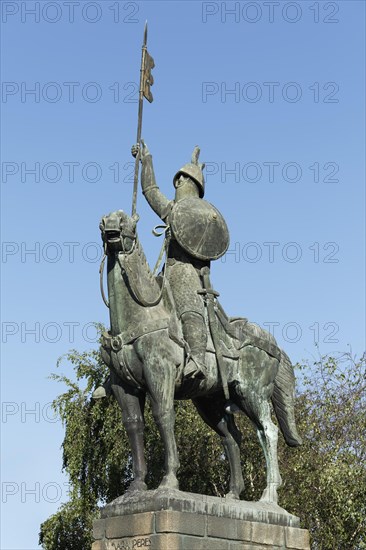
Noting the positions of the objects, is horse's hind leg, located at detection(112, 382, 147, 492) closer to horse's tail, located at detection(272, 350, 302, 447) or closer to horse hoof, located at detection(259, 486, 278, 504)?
horse hoof, located at detection(259, 486, 278, 504)

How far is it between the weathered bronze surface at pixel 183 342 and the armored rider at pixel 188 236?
13mm

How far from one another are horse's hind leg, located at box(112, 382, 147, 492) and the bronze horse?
12 mm

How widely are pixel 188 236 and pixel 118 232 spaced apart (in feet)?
4.05

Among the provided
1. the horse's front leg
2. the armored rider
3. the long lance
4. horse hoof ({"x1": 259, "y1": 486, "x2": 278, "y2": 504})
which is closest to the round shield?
the armored rider

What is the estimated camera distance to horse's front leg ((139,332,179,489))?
11336mm

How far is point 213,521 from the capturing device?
11180mm

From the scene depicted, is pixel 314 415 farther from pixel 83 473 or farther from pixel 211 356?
pixel 211 356

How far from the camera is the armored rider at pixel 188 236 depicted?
472 inches

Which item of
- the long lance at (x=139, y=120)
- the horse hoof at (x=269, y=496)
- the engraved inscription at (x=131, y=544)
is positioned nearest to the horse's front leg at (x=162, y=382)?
the engraved inscription at (x=131, y=544)

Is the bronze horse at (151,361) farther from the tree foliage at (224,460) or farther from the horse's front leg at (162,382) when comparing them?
the tree foliage at (224,460)

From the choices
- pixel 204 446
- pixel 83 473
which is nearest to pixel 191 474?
pixel 204 446

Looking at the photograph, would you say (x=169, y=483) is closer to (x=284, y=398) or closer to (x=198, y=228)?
(x=284, y=398)

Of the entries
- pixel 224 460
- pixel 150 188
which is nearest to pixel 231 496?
pixel 150 188

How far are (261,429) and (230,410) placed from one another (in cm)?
48
